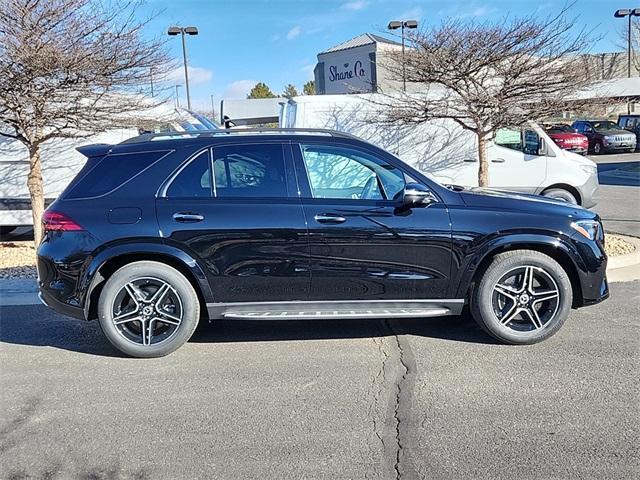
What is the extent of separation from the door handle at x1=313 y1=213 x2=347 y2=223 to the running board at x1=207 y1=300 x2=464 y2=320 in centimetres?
66

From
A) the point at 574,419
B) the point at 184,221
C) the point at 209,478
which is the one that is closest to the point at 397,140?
the point at 184,221

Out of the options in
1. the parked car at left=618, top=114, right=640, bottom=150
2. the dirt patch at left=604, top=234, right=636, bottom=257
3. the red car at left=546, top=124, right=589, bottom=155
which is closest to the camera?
the dirt patch at left=604, top=234, right=636, bottom=257

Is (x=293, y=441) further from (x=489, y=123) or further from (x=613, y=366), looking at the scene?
(x=489, y=123)

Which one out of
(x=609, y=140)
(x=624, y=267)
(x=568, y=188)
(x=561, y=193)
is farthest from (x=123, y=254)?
(x=609, y=140)

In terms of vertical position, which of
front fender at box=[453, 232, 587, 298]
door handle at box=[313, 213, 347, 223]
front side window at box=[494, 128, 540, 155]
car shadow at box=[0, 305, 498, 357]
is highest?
front side window at box=[494, 128, 540, 155]

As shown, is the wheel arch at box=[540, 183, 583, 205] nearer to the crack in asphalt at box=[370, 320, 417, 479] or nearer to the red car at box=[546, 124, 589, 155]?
the crack in asphalt at box=[370, 320, 417, 479]

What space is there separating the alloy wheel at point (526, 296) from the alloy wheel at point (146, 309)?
2.55m

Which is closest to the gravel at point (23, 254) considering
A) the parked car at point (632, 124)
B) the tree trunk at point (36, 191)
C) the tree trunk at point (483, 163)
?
the tree trunk at point (36, 191)

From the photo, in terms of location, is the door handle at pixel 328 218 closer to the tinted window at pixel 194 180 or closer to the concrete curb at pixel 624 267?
the tinted window at pixel 194 180

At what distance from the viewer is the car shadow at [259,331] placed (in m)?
5.03

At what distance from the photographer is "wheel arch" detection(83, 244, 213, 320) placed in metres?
4.55

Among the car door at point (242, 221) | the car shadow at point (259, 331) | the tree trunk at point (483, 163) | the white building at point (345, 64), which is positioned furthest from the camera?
the white building at point (345, 64)

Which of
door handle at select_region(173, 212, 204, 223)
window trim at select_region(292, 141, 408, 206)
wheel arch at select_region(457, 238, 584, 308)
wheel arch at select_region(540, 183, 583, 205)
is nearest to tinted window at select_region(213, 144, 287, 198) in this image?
window trim at select_region(292, 141, 408, 206)

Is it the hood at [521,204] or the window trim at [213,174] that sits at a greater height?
the window trim at [213,174]
